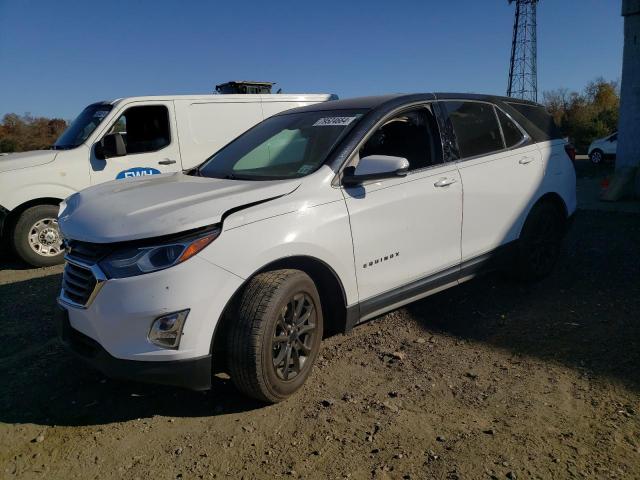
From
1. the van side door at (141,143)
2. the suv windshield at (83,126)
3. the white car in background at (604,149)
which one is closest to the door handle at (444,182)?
the van side door at (141,143)

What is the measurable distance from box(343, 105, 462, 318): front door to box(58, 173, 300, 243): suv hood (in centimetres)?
56

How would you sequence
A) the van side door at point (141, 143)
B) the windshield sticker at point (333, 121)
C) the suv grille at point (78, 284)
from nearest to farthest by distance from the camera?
the suv grille at point (78, 284) → the windshield sticker at point (333, 121) → the van side door at point (141, 143)

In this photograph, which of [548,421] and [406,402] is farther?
[406,402]

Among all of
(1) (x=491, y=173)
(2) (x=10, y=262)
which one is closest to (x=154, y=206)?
(1) (x=491, y=173)

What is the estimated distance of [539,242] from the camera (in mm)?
4637

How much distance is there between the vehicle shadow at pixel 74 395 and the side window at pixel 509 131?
306 centimetres

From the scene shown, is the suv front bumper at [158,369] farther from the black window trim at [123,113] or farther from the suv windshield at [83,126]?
the suv windshield at [83,126]

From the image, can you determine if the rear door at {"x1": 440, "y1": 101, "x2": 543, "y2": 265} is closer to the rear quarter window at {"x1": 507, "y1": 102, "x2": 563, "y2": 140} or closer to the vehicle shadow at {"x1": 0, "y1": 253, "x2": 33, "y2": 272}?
the rear quarter window at {"x1": 507, "y1": 102, "x2": 563, "y2": 140}

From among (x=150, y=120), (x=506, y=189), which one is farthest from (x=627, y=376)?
(x=150, y=120)

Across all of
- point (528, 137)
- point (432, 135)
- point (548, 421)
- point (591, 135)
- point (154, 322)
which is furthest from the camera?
point (591, 135)

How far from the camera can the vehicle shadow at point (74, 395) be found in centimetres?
293

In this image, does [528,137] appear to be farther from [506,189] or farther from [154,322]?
[154,322]

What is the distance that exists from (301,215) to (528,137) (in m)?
2.67

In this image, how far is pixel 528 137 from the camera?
4.49 metres
